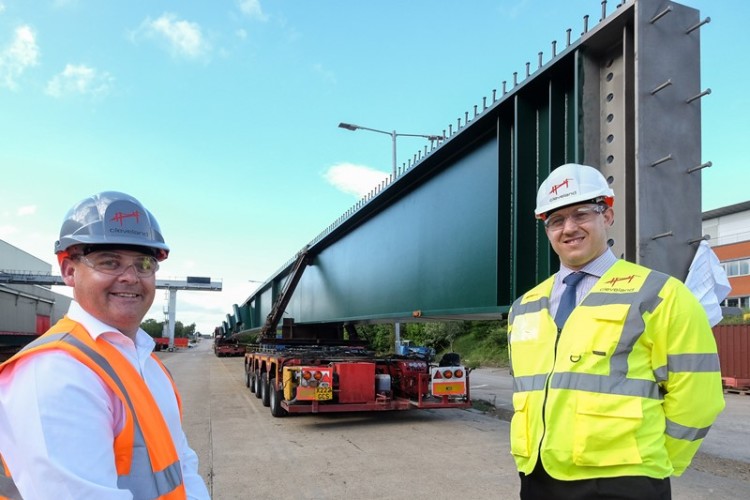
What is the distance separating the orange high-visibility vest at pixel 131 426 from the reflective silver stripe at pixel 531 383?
1388 mm

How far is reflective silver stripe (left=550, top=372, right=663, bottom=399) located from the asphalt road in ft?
11.9

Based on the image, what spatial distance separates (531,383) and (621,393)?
1.26 feet

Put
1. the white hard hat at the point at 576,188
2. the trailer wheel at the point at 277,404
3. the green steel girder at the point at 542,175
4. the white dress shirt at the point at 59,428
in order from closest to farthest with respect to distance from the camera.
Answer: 1. the white dress shirt at the point at 59,428
2. the white hard hat at the point at 576,188
3. the green steel girder at the point at 542,175
4. the trailer wheel at the point at 277,404

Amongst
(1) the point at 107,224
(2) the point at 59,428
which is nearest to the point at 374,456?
(1) the point at 107,224

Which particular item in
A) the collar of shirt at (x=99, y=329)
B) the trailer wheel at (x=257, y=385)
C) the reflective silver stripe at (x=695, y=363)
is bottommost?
the trailer wheel at (x=257, y=385)

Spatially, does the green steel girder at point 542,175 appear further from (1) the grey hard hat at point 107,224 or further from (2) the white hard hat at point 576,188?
(1) the grey hard hat at point 107,224

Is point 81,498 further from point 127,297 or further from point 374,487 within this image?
point 374,487

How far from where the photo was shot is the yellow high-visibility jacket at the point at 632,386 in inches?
75.5

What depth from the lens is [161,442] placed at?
58.4 inches

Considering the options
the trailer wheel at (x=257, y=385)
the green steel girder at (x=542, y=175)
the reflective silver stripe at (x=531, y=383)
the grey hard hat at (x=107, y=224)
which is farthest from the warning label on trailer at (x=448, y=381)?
the grey hard hat at (x=107, y=224)

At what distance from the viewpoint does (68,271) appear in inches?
67.3

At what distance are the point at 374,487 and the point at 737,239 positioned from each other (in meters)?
44.0

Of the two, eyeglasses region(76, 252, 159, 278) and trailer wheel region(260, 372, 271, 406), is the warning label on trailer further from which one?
eyeglasses region(76, 252, 159, 278)

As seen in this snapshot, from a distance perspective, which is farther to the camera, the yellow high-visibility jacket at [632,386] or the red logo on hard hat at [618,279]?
the red logo on hard hat at [618,279]
